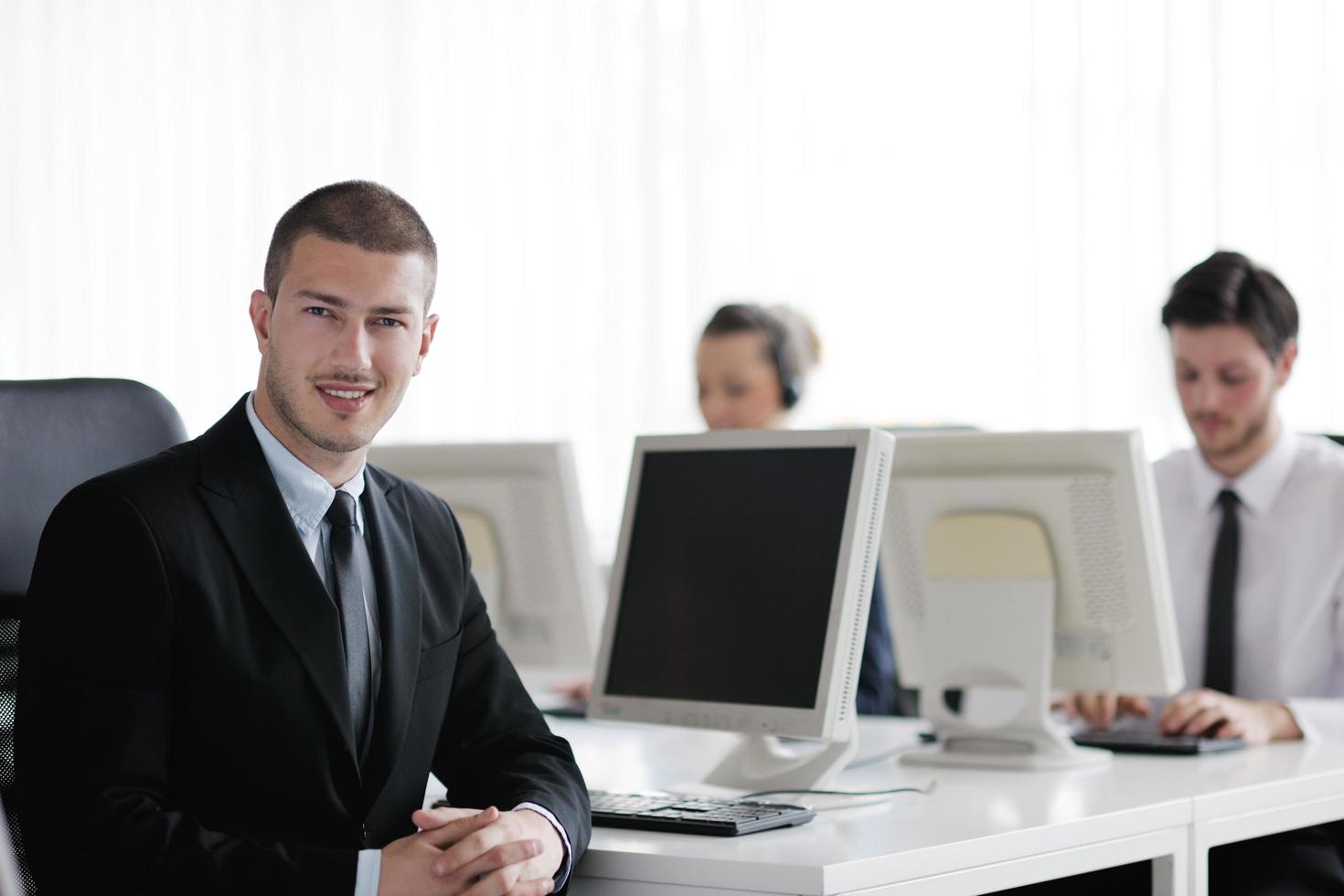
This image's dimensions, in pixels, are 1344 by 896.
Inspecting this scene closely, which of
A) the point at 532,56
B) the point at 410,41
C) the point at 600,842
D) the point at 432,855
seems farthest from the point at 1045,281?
the point at 432,855

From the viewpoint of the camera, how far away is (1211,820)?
7.03ft

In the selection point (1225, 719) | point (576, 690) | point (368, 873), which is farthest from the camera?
point (576, 690)

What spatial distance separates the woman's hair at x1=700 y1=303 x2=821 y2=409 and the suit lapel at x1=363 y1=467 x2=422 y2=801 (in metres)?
1.89

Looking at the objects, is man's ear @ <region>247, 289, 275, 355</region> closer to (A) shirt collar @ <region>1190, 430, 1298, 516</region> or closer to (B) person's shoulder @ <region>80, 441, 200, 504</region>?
(B) person's shoulder @ <region>80, 441, 200, 504</region>

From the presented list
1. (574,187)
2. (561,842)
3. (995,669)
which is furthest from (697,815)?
(574,187)

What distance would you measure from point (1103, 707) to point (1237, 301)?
2.56 ft

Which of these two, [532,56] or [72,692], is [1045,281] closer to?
[532,56]

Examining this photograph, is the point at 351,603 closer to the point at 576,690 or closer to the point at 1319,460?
the point at 576,690

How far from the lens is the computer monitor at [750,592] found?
6.91 feet

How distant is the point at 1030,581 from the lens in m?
2.48

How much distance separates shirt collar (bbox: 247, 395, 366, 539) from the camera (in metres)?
1.74

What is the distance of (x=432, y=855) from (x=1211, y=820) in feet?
3.42

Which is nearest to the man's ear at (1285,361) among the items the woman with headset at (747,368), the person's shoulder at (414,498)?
the woman with headset at (747,368)

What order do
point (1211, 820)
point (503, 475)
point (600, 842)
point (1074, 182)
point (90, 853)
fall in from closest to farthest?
point (90, 853) < point (600, 842) < point (1211, 820) < point (503, 475) < point (1074, 182)
